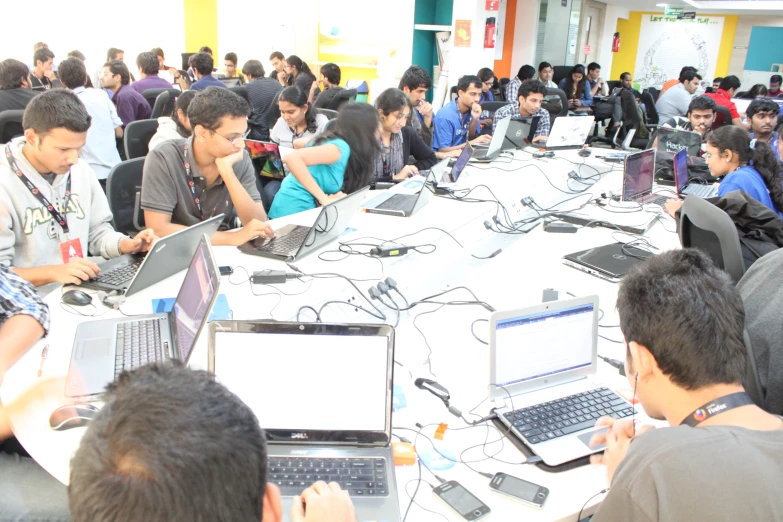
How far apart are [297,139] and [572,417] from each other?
342cm

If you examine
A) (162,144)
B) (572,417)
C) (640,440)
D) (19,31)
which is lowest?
(572,417)

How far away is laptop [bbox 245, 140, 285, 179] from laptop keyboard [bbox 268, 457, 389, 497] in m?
2.42

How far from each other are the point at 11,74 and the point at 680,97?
7058 mm

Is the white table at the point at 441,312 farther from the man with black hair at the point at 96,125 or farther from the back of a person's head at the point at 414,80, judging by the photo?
the man with black hair at the point at 96,125

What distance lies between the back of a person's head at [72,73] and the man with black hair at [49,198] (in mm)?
2711

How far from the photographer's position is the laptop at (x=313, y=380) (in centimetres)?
130

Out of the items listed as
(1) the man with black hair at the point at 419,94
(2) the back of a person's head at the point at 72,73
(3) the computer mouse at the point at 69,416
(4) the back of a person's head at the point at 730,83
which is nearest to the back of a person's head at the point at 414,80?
(1) the man with black hair at the point at 419,94

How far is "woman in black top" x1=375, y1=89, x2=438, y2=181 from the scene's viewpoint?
369 cm

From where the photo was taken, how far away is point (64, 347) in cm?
168

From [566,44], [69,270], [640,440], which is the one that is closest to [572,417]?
[640,440]

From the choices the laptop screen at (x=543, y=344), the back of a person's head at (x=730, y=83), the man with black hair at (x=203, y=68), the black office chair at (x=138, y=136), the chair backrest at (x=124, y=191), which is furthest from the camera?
the back of a person's head at (x=730, y=83)

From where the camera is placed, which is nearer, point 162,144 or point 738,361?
point 738,361

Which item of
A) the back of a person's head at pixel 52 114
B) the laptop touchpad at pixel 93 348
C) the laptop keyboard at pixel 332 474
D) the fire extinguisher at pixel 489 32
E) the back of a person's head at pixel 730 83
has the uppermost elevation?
the fire extinguisher at pixel 489 32

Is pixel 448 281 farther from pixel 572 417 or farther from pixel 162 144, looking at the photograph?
pixel 162 144
